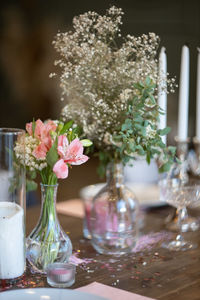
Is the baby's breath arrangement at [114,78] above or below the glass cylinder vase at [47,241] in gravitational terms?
above

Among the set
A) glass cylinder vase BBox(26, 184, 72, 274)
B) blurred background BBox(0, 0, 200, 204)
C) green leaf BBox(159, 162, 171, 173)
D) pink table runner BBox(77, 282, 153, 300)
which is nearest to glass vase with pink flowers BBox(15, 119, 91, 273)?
glass cylinder vase BBox(26, 184, 72, 274)

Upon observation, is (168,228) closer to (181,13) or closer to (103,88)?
(103,88)

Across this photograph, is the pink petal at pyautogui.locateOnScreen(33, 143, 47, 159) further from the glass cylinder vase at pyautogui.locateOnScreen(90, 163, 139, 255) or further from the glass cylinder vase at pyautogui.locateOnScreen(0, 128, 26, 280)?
the glass cylinder vase at pyautogui.locateOnScreen(90, 163, 139, 255)

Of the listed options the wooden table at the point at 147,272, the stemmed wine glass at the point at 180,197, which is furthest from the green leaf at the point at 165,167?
the wooden table at the point at 147,272

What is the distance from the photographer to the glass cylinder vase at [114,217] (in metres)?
1.37

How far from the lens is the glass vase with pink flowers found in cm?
114

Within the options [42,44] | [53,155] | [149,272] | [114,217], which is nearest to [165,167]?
[114,217]

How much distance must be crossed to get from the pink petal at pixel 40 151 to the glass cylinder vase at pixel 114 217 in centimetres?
31

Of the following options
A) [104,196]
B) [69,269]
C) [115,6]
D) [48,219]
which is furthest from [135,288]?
[115,6]

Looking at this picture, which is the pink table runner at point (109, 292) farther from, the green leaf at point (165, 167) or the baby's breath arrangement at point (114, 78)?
the green leaf at point (165, 167)

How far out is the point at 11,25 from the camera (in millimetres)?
5125

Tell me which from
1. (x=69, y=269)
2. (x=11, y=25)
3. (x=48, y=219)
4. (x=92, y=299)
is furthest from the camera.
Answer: (x=11, y=25)

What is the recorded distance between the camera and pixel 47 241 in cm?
118

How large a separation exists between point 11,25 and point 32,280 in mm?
4346
